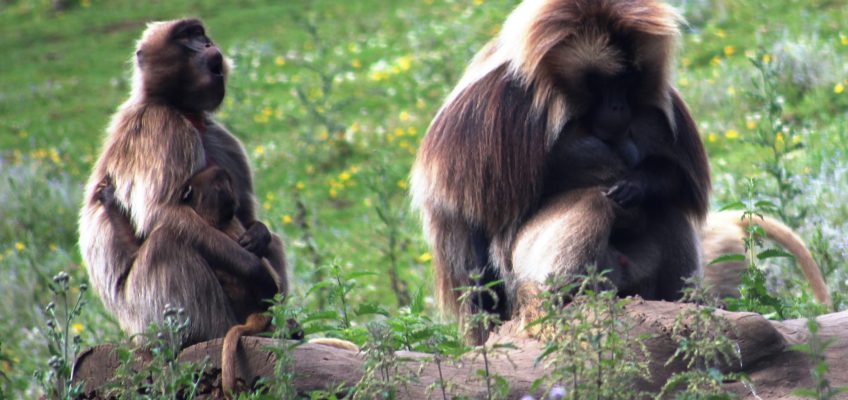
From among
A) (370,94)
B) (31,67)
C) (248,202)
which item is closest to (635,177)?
(248,202)

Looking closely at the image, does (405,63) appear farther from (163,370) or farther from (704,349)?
(704,349)

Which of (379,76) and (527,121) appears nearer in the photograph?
(527,121)

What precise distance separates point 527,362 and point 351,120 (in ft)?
32.9

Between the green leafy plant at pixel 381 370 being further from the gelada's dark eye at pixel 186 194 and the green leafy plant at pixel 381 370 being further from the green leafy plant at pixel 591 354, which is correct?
the gelada's dark eye at pixel 186 194

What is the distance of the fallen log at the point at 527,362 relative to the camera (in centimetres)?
411

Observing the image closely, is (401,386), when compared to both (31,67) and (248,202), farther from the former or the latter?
(31,67)

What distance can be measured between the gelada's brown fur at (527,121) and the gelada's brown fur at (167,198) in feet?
2.77

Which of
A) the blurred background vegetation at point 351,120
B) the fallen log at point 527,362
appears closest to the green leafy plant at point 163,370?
the fallen log at point 527,362

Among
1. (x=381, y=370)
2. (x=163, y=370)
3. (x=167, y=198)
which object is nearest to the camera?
(x=381, y=370)

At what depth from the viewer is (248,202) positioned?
5.18 m

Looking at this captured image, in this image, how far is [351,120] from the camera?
14219 mm

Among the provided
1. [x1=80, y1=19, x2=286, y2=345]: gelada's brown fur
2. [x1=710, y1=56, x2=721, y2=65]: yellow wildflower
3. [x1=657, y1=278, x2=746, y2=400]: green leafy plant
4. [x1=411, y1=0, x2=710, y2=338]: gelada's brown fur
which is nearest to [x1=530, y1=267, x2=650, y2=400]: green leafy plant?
[x1=657, y1=278, x2=746, y2=400]: green leafy plant

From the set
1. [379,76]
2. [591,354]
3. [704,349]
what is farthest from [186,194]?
[379,76]

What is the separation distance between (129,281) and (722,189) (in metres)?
5.66
